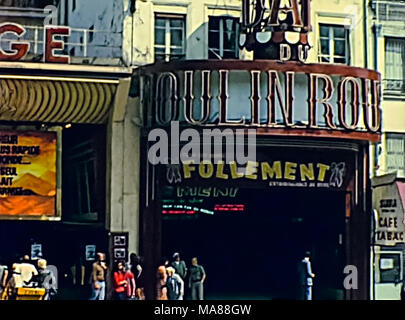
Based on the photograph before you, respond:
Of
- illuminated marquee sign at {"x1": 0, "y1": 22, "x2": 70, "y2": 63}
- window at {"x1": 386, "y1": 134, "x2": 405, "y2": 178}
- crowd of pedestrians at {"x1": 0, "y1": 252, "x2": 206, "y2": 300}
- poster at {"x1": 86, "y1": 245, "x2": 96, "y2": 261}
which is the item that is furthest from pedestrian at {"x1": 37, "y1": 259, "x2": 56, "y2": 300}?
window at {"x1": 386, "y1": 134, "x2": 405, "y2": 178}

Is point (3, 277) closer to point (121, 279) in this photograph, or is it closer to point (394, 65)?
point (121, 279)

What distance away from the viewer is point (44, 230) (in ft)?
109

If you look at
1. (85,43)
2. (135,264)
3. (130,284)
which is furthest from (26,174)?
(130,284)

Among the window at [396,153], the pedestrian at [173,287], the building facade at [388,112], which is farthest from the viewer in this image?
the window at [396,153]

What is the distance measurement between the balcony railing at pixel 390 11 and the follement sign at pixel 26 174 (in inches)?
426

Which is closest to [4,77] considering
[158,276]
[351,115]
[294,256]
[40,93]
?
[40,93]

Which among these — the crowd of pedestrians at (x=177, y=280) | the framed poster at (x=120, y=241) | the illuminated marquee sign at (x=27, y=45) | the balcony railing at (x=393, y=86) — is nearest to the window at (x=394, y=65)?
the balcony railing at (x=393, y=86)

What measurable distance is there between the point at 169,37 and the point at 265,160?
4.56 meters

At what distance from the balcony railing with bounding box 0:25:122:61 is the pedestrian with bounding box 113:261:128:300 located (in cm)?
615

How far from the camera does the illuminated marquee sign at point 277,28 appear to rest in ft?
Answer: 89.5

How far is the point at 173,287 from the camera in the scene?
89.5 feet

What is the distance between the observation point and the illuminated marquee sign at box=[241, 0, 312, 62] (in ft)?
89.5

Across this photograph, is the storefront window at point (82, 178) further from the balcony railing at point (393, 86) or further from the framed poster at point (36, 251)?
the balcony railing at point (393, 86)

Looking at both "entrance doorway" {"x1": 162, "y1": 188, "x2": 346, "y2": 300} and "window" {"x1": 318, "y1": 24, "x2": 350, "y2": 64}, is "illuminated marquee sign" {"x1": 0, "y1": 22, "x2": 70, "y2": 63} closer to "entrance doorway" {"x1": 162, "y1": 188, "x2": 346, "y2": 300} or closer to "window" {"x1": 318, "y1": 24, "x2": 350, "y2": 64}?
"entrance doorway" {"x1": 162, "y1": 188, "x2": 346, "y2": 300}
